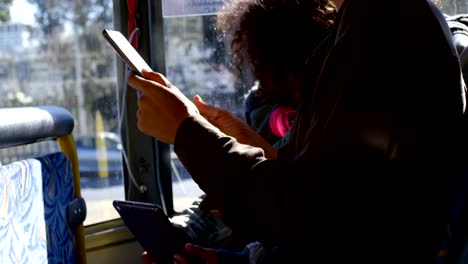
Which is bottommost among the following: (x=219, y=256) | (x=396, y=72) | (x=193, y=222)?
(x=193, y=222)

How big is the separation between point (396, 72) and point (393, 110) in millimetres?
57

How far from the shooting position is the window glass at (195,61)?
2719mm

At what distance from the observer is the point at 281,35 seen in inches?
61.6

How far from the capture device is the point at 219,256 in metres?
1.67

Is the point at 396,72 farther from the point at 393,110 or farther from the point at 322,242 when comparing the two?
the point at 322,242

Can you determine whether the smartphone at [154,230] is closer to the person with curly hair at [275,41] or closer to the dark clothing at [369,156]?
the person with curly hair at [275,41]

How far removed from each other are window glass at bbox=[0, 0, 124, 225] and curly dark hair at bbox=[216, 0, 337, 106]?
2.88 ft

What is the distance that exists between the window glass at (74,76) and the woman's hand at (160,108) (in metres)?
0.93

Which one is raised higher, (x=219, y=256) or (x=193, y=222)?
(x=219, y=256)

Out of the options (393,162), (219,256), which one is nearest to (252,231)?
(393,162)

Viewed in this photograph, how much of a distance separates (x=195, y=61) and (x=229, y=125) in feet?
3.48

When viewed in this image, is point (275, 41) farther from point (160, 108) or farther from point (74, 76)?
point (74, 76)

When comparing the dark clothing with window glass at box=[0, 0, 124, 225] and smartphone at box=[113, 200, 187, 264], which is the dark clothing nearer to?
smartphone at box=[113, 200, 187, 264]

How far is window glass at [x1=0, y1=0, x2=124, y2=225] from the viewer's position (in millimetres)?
2238
